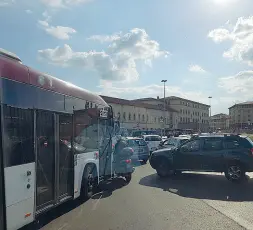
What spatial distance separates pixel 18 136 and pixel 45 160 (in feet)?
3.63

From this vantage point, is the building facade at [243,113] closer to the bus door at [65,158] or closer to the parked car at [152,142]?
the parked car at [152,142]

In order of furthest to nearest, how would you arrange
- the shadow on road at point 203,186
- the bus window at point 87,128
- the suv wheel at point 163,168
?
the suv wheel at point 163,168 → the shadow on road at point 203,186 → the bus window at point 87,128

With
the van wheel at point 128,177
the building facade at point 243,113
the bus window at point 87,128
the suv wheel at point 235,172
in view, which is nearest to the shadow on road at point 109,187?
the van wheel at point 128,177

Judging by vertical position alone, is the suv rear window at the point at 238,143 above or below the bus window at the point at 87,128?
below

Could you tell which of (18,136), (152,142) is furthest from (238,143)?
(152,142)

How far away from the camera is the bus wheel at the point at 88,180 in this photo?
26.1ft

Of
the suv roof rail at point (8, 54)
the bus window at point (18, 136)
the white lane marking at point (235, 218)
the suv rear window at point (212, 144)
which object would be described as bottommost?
the white lane marking at point (235, 218)

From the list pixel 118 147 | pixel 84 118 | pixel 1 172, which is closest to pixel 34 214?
pixel 1 172

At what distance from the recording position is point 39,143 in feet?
18.3

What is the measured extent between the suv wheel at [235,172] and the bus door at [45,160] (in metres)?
7.59

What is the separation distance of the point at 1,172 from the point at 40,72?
94.6 inches

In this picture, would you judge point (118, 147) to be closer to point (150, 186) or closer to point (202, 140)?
point (150, 186)

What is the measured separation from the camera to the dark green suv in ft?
37.1

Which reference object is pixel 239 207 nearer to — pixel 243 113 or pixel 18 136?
pixel 18 136
